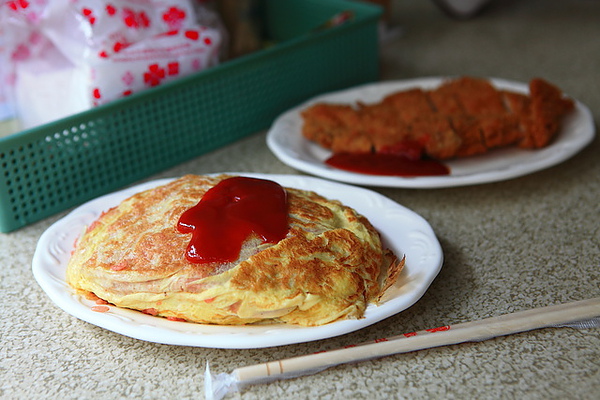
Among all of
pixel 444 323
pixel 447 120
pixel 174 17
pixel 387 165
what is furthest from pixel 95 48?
pixel 444 323

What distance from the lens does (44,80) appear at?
5.17 ft

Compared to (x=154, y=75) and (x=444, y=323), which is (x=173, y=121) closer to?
(x=154, y=75)

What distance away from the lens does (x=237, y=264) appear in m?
0.90

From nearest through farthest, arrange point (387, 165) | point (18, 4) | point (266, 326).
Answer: point (266, 326) < point (387, 165) < point (18, 4)

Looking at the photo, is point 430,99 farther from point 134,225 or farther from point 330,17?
point 134,225

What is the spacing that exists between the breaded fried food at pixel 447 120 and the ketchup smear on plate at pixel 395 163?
1cm

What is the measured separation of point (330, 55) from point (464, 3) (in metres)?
0.96

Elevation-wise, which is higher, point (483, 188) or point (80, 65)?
point (80, 65)

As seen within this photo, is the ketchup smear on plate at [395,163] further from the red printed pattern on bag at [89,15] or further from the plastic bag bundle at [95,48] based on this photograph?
the red printed pattern on bag at [89,15]

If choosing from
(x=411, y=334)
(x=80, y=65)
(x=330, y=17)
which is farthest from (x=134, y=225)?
(x=330, y=17)

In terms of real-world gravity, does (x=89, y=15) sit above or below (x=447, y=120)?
above

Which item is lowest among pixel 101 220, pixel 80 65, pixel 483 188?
pixel 483 188

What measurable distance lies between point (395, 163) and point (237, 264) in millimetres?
557

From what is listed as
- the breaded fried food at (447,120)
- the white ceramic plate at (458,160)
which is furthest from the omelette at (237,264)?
the breaded fried food at (447,120)
